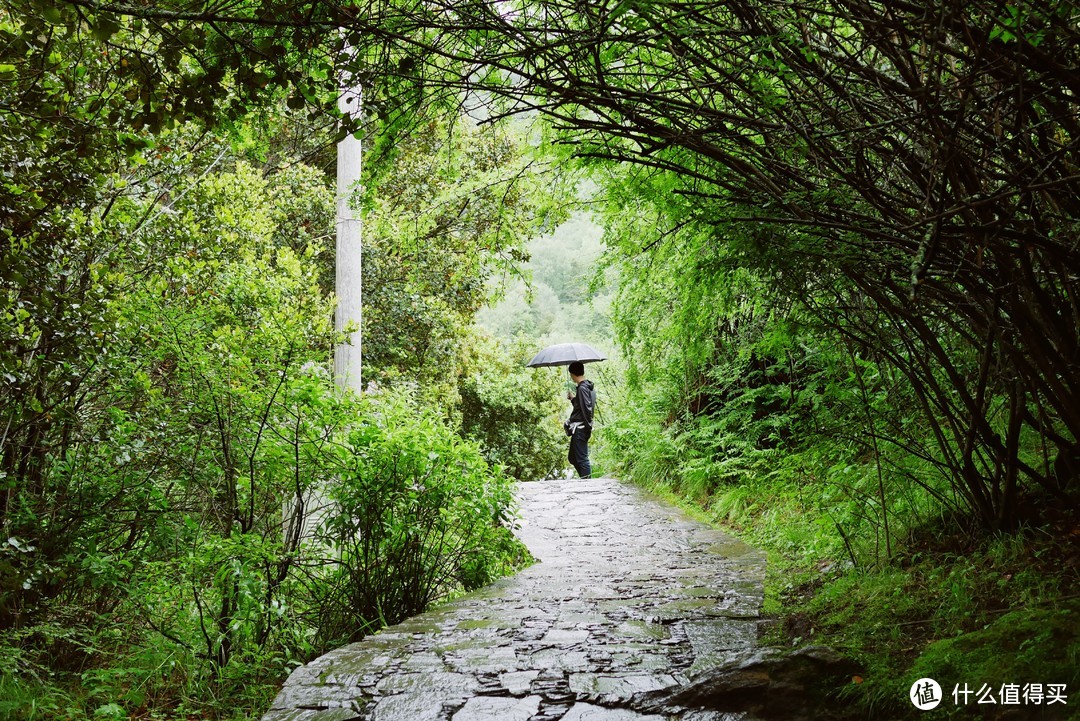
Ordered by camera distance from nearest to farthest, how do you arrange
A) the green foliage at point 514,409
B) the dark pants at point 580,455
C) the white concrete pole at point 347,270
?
the white concrete pole at point 347,270, the dark pants at point 580,455, the green foliage at point 514,409

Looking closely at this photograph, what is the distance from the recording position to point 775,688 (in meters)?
2.84

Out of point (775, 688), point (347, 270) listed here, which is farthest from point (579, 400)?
point (775, 688)

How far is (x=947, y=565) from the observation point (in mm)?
3656

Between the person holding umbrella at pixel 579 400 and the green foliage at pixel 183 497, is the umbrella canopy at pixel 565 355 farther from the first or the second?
the green foliage at pixel 183 497

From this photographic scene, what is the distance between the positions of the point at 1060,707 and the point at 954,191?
1.67 metres

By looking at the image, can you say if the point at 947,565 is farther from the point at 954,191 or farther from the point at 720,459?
the point at 720,459

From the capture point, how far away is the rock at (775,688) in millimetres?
2729

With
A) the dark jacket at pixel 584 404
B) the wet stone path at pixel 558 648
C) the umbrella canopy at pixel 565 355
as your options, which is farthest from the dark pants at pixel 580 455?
the wet stone path at pixel 558 648

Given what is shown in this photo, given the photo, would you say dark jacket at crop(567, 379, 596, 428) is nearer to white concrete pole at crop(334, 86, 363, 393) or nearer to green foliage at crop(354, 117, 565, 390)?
green foliage at crop(354, 117, 565, 390)

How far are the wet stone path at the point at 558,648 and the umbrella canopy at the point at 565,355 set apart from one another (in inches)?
274

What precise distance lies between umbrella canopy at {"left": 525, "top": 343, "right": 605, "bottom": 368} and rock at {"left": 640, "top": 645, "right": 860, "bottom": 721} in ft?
33.3

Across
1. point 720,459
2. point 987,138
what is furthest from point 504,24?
point 720,459

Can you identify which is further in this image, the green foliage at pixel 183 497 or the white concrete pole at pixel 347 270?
the white concrete pole at pixel 347 270

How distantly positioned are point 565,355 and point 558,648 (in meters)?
9.73
